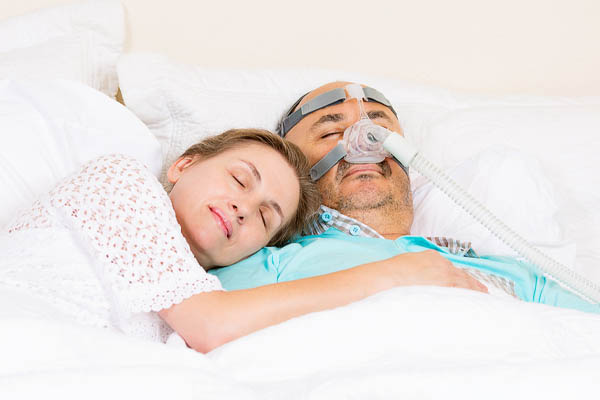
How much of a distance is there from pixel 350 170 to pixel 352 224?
162mm

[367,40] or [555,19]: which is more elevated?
[555,19]

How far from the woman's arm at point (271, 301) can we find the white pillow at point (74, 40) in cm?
98

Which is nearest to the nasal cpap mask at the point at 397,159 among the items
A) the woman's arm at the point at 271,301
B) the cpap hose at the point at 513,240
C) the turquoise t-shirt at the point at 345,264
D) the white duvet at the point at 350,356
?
the cpap hose at the point at 513,240

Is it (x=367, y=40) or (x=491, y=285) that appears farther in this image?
(x=367, y=40)

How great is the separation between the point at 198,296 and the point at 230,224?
0.31m

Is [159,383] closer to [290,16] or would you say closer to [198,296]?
[198,296]

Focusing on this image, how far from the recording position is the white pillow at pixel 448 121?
176 cm

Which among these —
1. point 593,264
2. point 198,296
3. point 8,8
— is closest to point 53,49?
point 8,8

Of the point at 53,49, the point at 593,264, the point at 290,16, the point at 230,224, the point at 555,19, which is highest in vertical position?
the point at 555,19

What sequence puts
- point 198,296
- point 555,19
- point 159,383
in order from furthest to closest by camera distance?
point 555,19 < point 198,296 < point 159,383

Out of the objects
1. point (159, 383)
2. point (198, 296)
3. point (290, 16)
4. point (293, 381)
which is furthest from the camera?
point (290, 16)

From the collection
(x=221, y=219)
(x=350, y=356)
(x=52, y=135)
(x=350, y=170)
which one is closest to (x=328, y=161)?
(x=350, y=170)

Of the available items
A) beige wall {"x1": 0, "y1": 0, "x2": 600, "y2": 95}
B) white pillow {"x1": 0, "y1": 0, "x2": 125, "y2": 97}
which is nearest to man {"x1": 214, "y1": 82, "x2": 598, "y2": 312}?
beige wall {"x1": 0, "y1": 0, "x2": 600, "y2": 95}

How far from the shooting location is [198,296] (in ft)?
3.30
